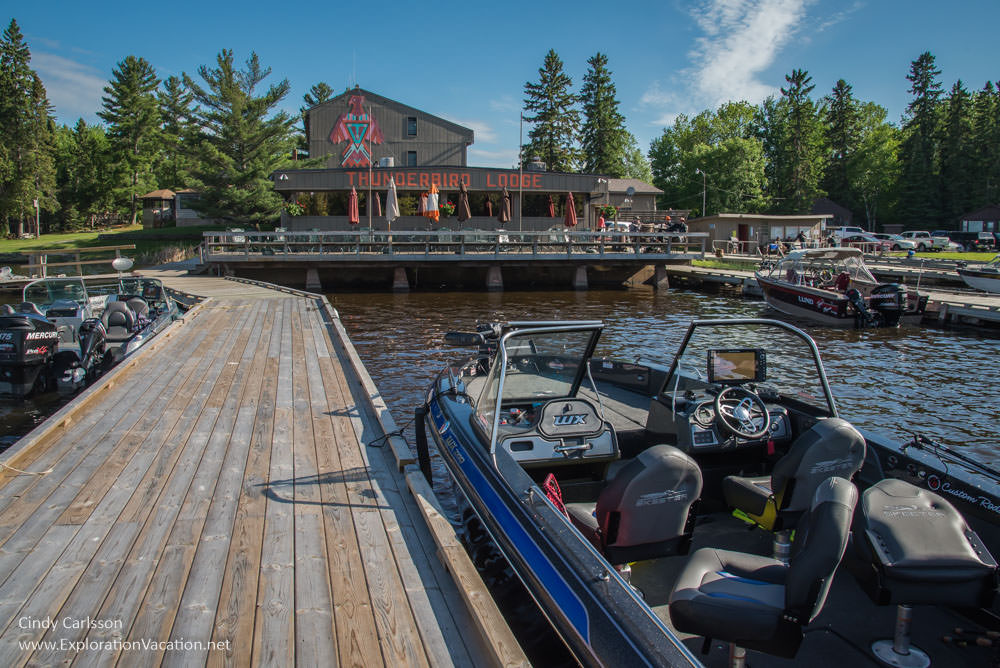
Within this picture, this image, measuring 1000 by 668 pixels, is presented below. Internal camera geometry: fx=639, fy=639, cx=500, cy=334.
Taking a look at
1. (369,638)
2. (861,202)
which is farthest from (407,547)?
(861,202)

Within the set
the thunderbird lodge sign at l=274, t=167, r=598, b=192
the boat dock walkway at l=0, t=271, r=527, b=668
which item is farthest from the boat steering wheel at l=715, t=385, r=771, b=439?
the thunderbird lodge sign at l=274, t=167, r=598, b=192

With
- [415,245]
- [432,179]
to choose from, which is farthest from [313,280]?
[432,179]

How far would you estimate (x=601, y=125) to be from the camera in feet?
211

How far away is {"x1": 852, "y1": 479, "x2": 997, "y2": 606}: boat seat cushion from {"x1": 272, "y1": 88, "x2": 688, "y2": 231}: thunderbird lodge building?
27.9m

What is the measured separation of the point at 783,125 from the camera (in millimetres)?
66188

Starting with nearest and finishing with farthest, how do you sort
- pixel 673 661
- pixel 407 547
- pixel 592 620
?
1. pixel 673 661
2. pixel 592 620
3. pixel 407 547

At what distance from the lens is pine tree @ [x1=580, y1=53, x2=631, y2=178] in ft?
211

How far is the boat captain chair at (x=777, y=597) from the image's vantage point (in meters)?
2.65

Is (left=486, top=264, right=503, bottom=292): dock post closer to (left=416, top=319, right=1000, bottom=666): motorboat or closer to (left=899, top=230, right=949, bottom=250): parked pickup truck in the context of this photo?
(left=416, top=319, right=1000, bottom=666): motorboat

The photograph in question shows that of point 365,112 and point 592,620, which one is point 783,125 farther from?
point 592,620

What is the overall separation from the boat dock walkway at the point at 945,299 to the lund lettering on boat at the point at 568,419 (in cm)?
1703

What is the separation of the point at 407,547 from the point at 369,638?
943 millimetres

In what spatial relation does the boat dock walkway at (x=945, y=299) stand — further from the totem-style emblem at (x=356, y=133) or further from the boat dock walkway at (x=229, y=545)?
the totem-style emblem at (x=356, y=133)

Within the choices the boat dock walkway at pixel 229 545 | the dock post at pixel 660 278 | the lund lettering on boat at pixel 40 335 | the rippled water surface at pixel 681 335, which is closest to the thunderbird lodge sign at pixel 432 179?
→ the dock post at pixel 660 278
